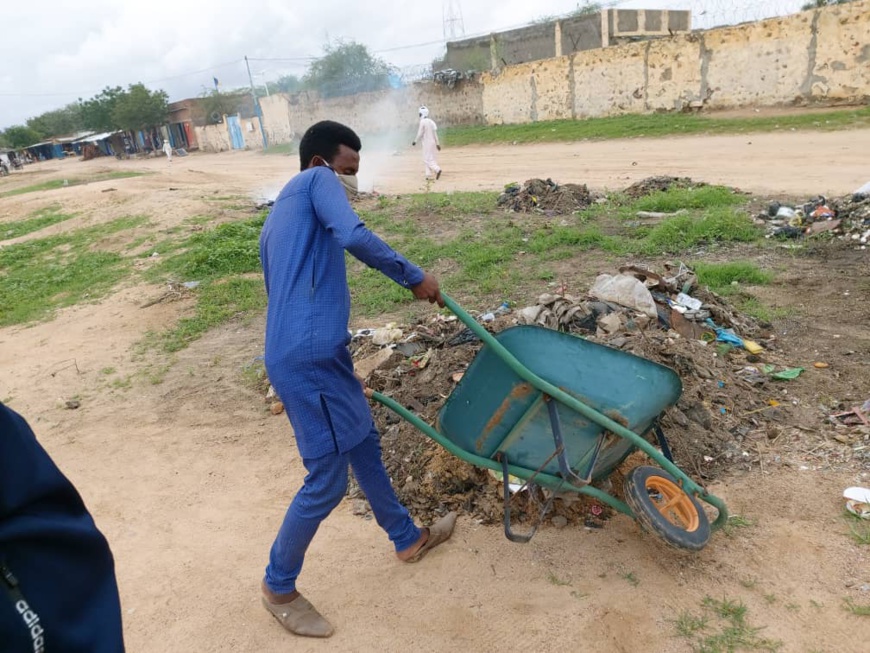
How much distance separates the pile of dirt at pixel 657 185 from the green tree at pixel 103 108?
5250 cm

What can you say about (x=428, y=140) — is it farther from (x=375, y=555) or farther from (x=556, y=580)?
(x=556, y=580)

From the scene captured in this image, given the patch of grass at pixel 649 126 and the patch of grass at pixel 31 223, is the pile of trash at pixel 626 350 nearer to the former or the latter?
the patch of grass at pixel 649 126

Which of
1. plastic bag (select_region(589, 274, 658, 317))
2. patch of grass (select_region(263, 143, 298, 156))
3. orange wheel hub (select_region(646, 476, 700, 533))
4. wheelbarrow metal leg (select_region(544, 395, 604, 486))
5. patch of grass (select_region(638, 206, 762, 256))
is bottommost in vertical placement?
patch of grass (select_region(263, 143, 298, 156))

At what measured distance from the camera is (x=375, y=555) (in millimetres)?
2943

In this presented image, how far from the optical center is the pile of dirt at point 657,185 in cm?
919

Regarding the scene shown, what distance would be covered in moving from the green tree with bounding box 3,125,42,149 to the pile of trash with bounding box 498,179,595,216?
73460 millimetres

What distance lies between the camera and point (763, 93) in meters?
16.0

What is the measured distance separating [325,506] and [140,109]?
52.9m

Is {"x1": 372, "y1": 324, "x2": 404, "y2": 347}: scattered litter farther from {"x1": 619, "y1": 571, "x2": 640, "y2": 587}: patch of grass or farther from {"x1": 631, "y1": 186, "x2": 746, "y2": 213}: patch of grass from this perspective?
{"x1": 631, "y1": 186, "x2": 746, "y2": 213}: patch of grass

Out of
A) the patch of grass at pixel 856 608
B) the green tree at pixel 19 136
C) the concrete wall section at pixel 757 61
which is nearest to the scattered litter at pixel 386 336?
the patch of grass at pixel 856 608

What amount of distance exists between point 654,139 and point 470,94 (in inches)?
447

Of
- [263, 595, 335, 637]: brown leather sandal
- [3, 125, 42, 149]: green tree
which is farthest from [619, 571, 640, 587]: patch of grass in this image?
[3, 125, 42, 149]: green tree

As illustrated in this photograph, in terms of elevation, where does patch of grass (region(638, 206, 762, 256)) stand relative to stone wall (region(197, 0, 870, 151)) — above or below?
below

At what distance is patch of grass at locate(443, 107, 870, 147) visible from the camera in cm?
1360
